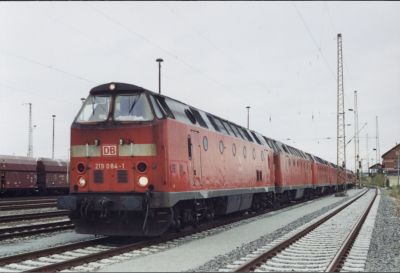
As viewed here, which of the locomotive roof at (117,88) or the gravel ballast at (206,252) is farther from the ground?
the locomotive roof at (117,88)

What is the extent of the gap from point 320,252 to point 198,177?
4.13 metres

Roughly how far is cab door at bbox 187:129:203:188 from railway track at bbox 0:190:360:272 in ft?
4.79

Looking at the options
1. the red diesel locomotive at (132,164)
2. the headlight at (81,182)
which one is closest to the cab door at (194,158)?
the red diesel locomotive at (132,164)

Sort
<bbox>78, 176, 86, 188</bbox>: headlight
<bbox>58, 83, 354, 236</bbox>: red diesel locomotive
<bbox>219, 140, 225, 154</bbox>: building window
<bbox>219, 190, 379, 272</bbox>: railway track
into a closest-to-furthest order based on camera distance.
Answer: <bbox>219, 190, 379, 272</bbox>: railway track < <bbox>58, 83, 354, 236</bbox>: red diesel locomotive < <bbox>78, 176, 86, 188</bbox>: headlight < <bbox>219, 140, 225, 154</bbox>: building window

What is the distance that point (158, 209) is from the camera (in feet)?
39.0

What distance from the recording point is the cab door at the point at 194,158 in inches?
535

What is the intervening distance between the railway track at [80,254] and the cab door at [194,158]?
1459mm

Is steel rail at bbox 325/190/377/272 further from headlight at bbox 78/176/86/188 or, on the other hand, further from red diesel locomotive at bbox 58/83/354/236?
headlight at bbox 78/176/86/188

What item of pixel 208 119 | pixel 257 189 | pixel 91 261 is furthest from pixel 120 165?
pixel 257 189

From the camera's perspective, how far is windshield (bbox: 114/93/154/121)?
12152 mm

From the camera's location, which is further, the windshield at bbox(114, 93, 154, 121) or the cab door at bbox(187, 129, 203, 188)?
the cab door at bbox(187, 129, 203, 188)

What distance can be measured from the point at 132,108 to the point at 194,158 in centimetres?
249

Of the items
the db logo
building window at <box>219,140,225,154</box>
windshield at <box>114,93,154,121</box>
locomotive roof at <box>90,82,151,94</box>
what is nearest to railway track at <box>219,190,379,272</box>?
building window at <box>219,140,225,154</box>

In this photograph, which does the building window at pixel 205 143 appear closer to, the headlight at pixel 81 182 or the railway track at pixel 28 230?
the headlight at pixel 81 182
